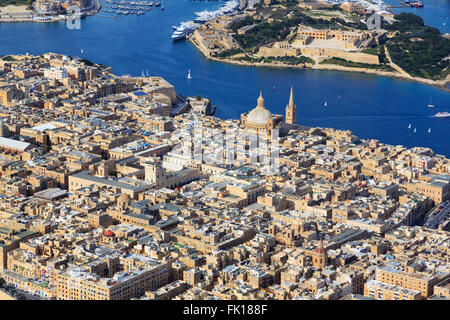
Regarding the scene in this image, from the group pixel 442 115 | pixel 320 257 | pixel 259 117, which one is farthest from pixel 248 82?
pixel 320 257

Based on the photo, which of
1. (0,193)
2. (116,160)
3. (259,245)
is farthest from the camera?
(116,160)

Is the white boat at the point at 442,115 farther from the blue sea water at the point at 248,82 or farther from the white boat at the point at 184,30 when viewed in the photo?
the white boat at the point at 184,30

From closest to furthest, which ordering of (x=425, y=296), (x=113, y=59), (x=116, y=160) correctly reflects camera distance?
(x=425, y=296), (x=116, y=160), (x=113, y=59)

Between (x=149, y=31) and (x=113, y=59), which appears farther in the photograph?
(x=149, y=31)

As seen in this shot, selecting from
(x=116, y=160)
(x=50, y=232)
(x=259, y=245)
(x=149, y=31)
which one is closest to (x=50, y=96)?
(x=116, y=160)

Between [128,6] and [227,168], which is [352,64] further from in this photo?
[227,168]
